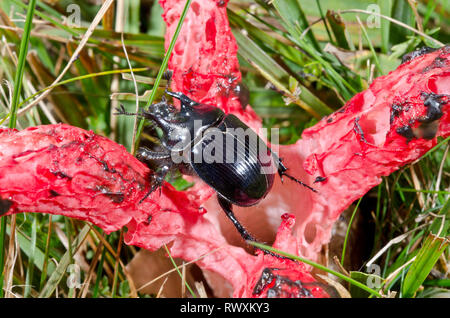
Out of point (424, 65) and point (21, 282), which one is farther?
point (21, 282)

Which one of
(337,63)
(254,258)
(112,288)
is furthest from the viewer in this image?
(337,63)

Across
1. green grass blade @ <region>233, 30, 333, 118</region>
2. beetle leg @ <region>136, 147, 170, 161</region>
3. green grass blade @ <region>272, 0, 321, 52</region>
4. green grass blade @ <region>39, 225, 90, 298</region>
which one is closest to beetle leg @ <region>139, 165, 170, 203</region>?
beetle leg @ <region>136, 147, 170, 161</region>

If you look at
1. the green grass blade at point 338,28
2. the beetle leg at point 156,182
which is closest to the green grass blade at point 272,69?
the green grass blade at point 338,28

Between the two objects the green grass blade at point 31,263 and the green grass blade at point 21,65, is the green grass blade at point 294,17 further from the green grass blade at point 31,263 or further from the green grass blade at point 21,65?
the green grass blade at point 31,263

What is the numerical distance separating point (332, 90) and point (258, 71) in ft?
1.83

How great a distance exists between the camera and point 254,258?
2225 millimetres

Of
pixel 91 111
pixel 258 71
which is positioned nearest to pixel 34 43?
pixel 91 111

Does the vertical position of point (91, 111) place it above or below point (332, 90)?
below

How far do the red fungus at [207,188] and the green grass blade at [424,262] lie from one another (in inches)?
18.4

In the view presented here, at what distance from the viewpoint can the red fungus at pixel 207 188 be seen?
1.69 metres

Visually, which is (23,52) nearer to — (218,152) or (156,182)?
(156,182)

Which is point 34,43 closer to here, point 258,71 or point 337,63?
point 258,71

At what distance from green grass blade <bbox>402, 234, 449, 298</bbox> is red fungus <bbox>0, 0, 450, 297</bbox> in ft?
1.53

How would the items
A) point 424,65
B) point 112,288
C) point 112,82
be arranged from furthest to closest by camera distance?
point 112,82
point 112,288
point 424,65
